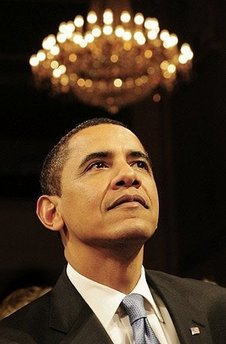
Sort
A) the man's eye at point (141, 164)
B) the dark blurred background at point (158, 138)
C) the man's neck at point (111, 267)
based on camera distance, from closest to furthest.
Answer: the man's neck at point (111, 267) → the man's eye at point (141, 164) → the dark blurred background at point (158, 138)

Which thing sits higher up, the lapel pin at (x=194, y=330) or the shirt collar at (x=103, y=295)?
the shirt collar at (x=103, y=295)

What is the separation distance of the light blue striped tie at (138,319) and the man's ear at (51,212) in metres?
0.38

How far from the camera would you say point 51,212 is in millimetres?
2533

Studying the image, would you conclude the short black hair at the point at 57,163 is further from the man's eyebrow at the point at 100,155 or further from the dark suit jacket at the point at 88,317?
the dark suit jacket at the point at 88,317

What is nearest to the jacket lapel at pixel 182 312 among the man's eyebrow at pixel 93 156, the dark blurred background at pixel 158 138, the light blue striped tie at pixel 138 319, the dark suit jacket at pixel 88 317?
the dark suit jacket at pixel 88 317

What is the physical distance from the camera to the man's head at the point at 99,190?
227 cm

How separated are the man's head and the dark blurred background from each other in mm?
6181

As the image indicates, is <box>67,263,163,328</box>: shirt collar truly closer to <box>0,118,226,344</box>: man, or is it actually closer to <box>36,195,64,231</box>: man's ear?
<box>0,118,226,344</box>: man

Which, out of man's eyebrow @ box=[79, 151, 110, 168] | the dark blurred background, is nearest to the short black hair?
man's eyebrow @ box=[79, 151, 110, 168]

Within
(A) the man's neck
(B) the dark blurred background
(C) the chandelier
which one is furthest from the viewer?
(B) the dark blurred background

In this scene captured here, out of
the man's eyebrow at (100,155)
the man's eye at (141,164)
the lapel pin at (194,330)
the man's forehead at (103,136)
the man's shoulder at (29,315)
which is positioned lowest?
the lapel pin at (194,330)

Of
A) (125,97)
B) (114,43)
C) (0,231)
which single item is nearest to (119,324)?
(114,43)

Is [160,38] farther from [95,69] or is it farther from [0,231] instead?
[0,231]

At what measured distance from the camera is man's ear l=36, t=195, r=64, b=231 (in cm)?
250
